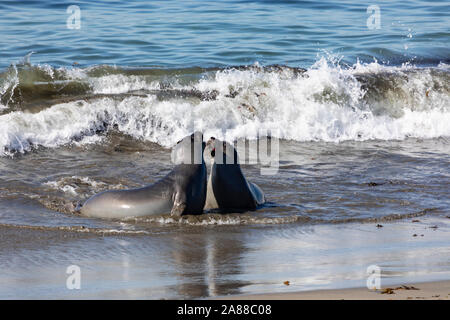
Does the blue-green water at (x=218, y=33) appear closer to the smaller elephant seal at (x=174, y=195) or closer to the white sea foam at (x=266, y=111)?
the white sea foam at (x=266, y=111)

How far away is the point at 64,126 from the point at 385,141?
16.1ft

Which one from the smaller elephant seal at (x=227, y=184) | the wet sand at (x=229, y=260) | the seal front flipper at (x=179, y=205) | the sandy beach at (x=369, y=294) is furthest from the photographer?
the smaller elephant seal at (x=227, y=184)

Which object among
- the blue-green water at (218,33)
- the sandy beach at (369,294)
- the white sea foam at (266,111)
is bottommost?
the sandy beach at (369,294)

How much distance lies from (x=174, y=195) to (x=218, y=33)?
10.9 metres

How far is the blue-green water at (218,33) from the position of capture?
1524 centimetres

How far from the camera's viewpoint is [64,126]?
36.7 ft

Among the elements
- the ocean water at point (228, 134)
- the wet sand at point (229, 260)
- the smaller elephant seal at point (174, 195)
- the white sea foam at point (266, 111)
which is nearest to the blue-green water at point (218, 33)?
the ocean water at point (228, 134)

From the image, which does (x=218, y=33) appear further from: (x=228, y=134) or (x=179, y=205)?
(x=179, y=205)

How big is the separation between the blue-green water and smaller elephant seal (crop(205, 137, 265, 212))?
7293 millimetres

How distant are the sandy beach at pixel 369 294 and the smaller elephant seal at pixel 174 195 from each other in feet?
7.86

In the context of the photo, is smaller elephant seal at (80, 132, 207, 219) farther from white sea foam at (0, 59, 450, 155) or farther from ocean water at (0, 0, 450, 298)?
white sea foam at (0, 59, 450, 155)

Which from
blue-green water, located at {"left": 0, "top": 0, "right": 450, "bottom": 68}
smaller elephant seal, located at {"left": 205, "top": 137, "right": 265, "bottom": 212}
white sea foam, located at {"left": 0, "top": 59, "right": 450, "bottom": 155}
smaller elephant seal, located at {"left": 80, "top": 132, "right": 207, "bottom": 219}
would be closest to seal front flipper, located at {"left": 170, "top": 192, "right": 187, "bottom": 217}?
smaller elephant seal, located at {"left": 80, "top": 132, "right": 207, "bottom": 219}
